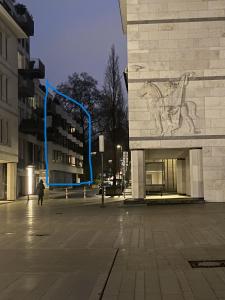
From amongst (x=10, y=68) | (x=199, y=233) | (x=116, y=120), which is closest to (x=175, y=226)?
(x=199, y=233)

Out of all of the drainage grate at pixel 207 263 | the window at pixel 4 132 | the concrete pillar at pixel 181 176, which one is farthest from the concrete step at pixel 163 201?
the drainage grate at pixel 207 263

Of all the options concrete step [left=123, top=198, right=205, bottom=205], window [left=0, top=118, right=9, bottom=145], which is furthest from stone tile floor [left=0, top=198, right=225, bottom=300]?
window [left=0, top=118, right=9, bottom=145]

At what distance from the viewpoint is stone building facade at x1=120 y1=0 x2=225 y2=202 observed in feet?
95.6

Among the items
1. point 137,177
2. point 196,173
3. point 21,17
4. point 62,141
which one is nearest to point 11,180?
point 137,177

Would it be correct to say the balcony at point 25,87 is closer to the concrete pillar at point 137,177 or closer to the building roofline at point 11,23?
the building roofline at point 11,23

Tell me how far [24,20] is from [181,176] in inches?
899

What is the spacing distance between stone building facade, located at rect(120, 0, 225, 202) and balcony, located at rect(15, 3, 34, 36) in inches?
688

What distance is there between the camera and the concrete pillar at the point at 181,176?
123 feet

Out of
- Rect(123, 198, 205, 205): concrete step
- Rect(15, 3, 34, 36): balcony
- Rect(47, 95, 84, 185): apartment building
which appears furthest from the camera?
Rect(47, 95, 84, 185): apartment building

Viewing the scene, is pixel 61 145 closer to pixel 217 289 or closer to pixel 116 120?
pixel 116 120

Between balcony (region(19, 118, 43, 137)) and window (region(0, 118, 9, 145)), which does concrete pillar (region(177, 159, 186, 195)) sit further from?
balcony (region(19, 118, 43, 137))

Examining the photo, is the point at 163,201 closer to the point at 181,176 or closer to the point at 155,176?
the point at 155,176

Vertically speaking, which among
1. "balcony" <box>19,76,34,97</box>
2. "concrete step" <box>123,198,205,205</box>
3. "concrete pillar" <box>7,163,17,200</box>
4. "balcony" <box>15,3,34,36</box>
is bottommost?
"concrete step" <box>123,198,205,205</box>

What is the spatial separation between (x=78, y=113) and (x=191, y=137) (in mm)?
47251
